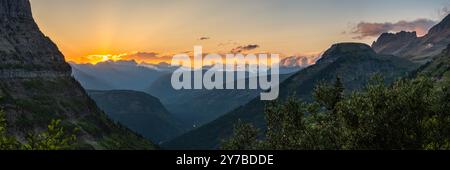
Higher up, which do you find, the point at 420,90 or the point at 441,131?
the point at 420,90

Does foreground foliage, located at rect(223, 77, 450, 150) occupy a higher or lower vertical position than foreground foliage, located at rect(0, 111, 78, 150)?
lower

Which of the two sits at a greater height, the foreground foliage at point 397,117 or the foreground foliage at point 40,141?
the foreground foliage at point 40,141

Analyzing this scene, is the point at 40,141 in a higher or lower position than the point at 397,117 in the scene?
higher

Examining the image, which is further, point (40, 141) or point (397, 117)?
point (397, 117)

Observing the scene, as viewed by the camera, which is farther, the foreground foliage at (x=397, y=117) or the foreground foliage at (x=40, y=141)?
the foreground foliage at (x=397, y=117)

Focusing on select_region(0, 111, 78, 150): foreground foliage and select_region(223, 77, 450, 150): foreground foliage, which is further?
select_region(223, 77, 450, 150): foreground foliage

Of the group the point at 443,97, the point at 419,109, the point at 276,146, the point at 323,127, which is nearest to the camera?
the point at 419,109
